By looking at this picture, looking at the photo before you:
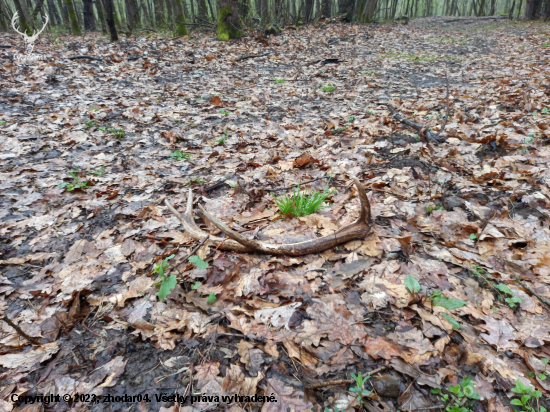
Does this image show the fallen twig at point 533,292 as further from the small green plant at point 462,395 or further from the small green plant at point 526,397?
the small green plant at point 462,395

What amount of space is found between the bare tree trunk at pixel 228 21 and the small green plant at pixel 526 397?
528 inches

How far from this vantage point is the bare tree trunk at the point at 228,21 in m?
11.8

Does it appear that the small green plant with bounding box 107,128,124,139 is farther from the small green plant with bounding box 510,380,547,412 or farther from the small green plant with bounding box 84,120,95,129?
the small green plant with bounding box 510,380,547,412

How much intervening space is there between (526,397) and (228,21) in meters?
14.0

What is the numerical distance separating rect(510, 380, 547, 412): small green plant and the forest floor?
2 cm

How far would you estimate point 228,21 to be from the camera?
1202cm

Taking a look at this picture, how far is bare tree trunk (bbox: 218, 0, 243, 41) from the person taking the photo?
11.8 metres

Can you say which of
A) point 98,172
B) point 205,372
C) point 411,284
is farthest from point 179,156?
point 411,284

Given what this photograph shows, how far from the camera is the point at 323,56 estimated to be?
1083cm

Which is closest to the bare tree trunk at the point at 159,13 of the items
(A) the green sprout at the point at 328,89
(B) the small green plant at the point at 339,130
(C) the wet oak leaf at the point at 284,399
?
(A) the green sprout at the point at 328,89

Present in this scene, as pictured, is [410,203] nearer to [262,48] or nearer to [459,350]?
[459,350]

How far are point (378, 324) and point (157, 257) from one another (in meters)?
1.91

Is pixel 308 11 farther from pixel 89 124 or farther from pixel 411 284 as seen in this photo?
pixel 411 284

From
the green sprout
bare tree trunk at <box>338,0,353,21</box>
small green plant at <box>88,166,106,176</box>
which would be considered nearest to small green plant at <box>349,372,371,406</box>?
small green plant at <box>88,166,106,176</box>
